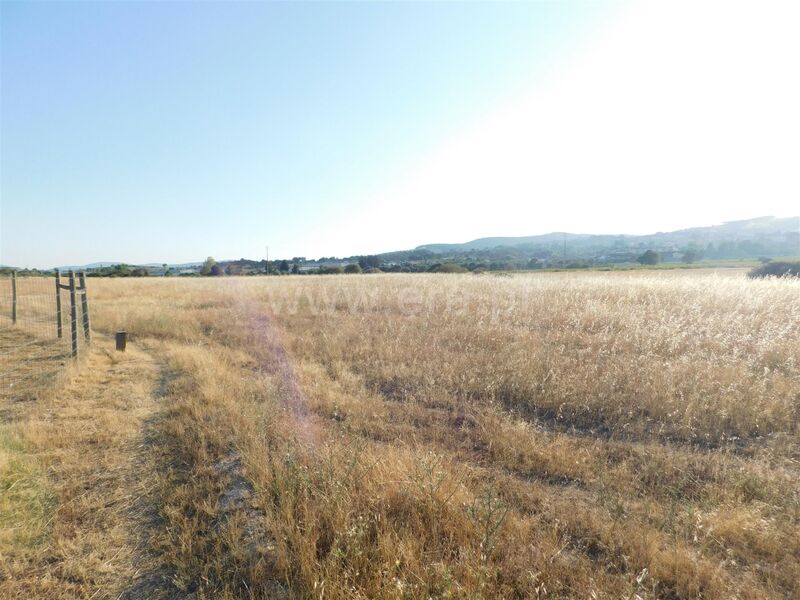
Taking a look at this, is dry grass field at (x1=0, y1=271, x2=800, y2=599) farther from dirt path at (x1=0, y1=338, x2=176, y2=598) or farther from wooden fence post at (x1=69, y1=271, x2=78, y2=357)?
wooden fence post at (x1=69, y1=271, x2=78, y2=357)

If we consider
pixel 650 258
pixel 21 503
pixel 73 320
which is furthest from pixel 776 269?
pixel 73 320

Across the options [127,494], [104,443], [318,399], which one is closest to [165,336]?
[104,443]

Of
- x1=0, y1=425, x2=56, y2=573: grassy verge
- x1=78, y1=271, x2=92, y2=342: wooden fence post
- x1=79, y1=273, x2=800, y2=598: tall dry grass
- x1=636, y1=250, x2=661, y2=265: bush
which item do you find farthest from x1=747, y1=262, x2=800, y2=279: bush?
x1=78, y1=271, x2=92, y2=342: wooden fence post

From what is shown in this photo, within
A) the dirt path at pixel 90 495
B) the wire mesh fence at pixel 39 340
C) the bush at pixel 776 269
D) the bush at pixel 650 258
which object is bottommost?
the dirt path at pixel 90 495

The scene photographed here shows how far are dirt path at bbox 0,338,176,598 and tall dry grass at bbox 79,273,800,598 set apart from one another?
224 millimetres

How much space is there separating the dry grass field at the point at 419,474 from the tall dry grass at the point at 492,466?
2 cm

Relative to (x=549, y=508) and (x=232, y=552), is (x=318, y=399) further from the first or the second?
(x=549, y=508)

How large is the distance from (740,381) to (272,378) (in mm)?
7657

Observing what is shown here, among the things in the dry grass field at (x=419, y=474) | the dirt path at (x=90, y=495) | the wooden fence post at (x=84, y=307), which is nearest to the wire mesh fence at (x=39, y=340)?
the wooden fence post at (x=84, y=307)

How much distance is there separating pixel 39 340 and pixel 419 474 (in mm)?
12826

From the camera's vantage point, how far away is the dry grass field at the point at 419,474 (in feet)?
7.38

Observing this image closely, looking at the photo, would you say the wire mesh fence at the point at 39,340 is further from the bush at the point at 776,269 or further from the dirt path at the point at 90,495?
the bush at the point at 776,269

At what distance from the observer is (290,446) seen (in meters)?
3.73

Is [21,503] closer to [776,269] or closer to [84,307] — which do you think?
[84,307]
